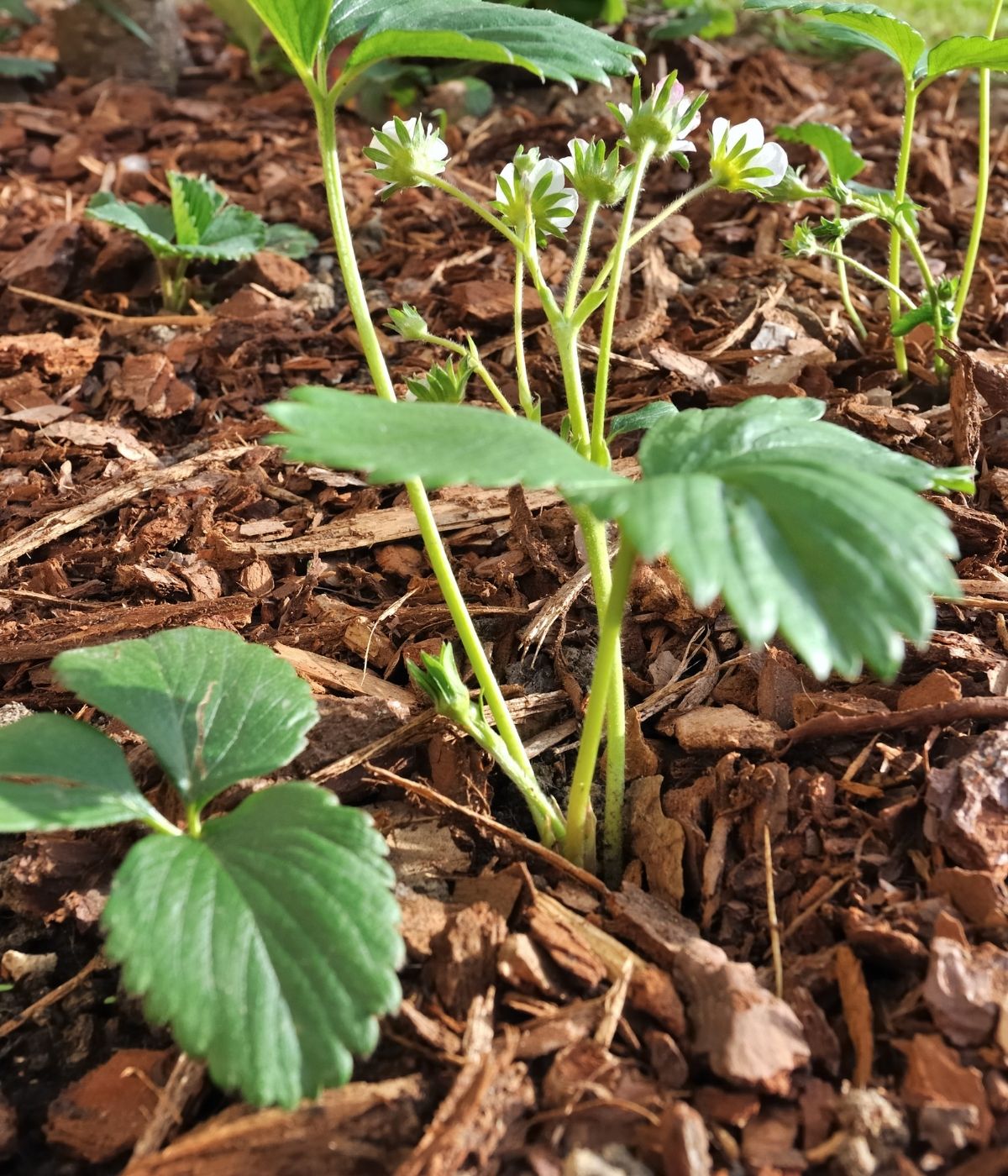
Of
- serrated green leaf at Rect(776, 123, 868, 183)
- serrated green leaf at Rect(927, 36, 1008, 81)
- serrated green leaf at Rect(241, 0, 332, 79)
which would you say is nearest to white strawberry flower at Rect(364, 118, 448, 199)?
serrated green leaf at Rect(241, 0, 332, 79)

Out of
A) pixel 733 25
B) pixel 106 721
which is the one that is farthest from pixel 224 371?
pixel 733 25

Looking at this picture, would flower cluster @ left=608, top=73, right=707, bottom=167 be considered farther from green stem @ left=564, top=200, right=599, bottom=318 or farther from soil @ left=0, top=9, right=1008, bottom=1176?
soil @ left=0, top=9, right=1008, bottom=1176

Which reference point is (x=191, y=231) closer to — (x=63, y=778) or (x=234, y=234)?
(x=234, y=234)

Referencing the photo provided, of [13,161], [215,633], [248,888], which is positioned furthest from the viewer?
[13,161]

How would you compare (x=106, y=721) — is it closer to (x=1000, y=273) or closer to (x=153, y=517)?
(x=153, y=517)

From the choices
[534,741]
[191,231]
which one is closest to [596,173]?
[534,741]
